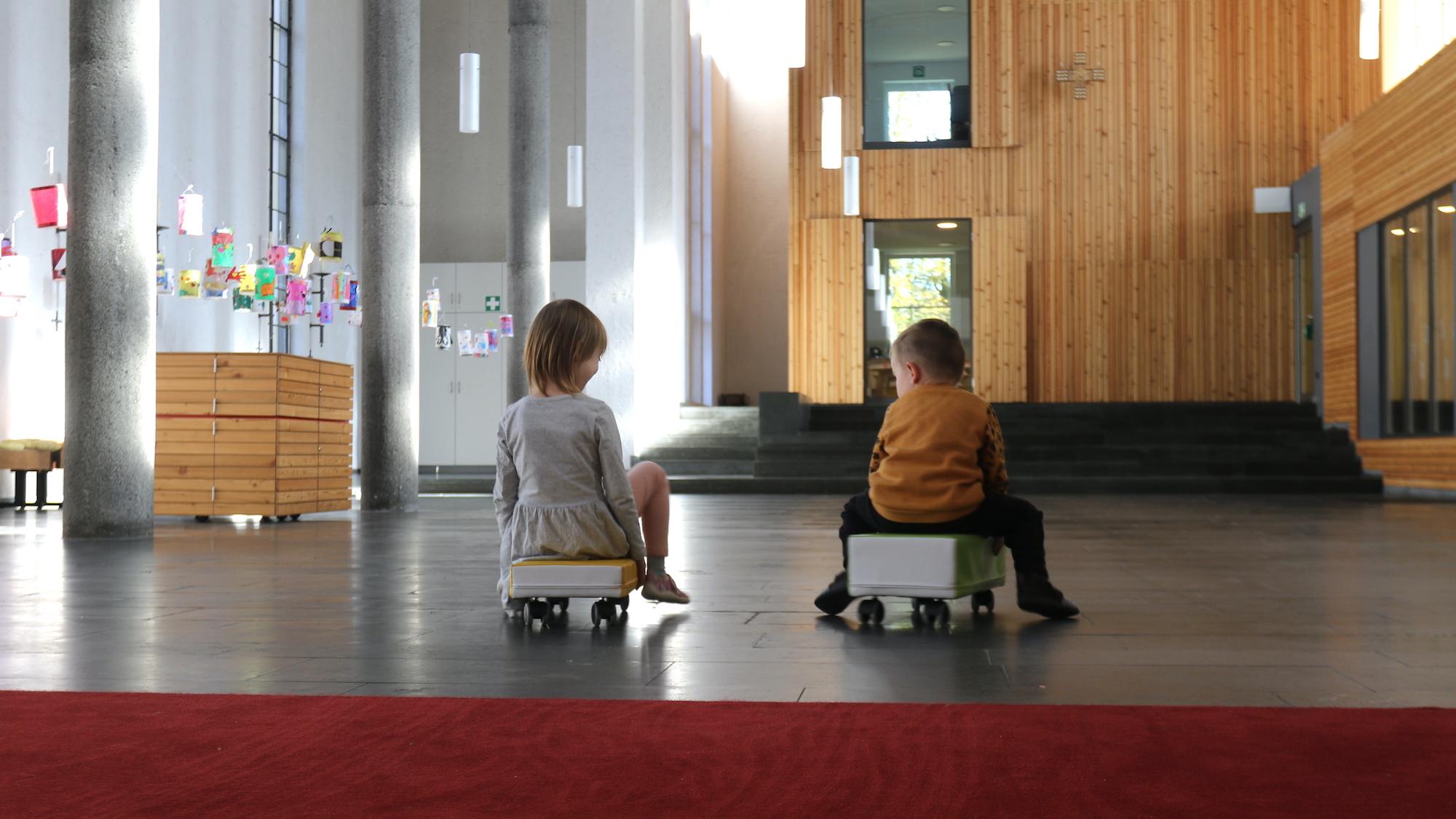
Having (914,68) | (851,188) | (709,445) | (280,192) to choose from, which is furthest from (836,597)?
(280,192)

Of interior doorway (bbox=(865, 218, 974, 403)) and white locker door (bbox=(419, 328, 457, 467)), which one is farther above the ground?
interior doorway (bbox=(865, 218, 974, 403))

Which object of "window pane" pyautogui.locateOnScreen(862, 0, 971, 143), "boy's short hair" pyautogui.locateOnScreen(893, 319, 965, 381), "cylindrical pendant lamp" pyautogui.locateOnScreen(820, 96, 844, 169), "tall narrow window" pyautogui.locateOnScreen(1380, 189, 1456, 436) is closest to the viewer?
"boy's short hair" pyautogui.locateOnScreen(893, 319, 965, 381)

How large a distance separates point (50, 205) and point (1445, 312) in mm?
14674

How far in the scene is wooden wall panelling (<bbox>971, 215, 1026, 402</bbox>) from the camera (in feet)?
74.5

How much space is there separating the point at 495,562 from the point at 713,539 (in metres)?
2.18

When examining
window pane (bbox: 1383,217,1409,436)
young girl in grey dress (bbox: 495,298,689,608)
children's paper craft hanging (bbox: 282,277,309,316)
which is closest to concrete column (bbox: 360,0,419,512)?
children's paper craft hanging (bbox: 282,277,309,316)

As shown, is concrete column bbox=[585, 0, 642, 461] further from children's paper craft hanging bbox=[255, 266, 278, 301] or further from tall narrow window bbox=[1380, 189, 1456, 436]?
tall narrow window bbox=[1380, 189, 1456, 436]

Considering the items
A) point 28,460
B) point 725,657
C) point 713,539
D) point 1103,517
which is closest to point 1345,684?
point 725,657

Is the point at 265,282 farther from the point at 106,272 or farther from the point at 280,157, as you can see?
the point at 280,157

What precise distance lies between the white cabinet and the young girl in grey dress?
21.4 m

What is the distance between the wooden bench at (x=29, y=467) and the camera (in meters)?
14.4

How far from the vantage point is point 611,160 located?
70.4 ft

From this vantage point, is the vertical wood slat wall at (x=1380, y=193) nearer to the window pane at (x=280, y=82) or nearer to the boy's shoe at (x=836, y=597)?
the boy's shoe at (x=836, y=597)

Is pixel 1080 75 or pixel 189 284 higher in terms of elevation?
pixel 1080 75
